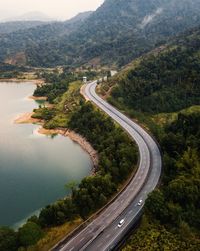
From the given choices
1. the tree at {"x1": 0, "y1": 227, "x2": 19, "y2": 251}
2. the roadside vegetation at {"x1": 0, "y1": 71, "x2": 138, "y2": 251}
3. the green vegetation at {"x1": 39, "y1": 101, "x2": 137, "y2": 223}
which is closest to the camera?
the tree at {"x1": 0, "y1": 227, "x2": 19, "y2": 251}

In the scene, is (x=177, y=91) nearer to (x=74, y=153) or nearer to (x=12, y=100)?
(x=74, y=153)

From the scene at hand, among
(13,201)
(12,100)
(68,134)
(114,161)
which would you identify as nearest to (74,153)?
(68,134)

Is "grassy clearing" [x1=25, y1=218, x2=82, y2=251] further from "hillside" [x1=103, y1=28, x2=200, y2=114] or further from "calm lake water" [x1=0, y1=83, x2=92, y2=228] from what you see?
"hillside" [x1=103, y1=28, x2=200, y2=114]

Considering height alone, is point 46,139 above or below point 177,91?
below

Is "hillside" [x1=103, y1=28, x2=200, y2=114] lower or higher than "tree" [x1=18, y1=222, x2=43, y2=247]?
higher

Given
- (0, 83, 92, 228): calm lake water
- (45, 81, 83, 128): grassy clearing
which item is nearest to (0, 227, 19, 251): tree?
(0, 83, 92, 228): calm lake water

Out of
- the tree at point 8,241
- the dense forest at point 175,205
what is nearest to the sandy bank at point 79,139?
the dense forest at point 175,205

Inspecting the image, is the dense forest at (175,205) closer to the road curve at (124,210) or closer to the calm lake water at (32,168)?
the road curve at (124,210)
